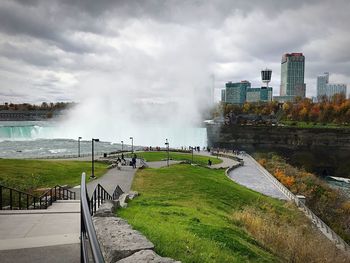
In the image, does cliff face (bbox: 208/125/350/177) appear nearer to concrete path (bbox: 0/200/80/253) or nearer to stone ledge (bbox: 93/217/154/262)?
concrete path (bbox: 0/200/80/253)

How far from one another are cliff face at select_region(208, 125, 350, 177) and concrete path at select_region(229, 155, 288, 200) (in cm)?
3436

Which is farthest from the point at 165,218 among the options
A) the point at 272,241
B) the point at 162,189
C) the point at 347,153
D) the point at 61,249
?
the point at 347,153

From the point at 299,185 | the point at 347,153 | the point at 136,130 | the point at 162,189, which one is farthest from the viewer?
the point at 136,130

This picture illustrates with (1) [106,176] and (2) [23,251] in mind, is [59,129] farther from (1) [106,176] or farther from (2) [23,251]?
(2) [23,251]

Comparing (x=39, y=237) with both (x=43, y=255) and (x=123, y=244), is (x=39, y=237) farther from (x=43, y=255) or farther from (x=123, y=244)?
(x=123, y=244)

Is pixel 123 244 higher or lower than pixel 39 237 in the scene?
higher

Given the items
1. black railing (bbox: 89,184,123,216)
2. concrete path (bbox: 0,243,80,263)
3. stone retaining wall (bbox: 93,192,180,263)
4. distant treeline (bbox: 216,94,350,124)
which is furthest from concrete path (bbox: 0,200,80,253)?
distant treeline (bbox: 216,94,350,124)

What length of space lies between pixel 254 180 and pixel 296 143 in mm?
63301

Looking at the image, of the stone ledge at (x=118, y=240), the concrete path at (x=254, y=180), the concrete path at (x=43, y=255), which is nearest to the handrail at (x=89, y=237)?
the stone ledge at (x=118, y=240)

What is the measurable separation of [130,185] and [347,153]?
3120 inches

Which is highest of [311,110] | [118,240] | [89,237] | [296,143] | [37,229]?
[311,110]

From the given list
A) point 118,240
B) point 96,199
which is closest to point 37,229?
point 118,240

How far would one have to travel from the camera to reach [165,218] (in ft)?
38.8

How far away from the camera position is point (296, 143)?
320ft
